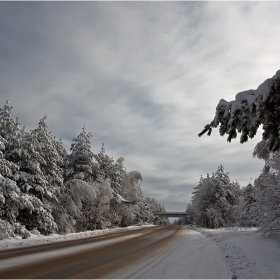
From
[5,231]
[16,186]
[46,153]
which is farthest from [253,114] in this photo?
[46,153]

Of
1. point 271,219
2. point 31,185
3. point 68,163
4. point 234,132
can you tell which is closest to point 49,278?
point 234,132

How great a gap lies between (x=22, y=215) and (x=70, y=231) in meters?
6.83

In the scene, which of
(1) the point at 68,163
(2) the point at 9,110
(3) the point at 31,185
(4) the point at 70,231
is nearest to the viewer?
(2) the point at 9,110

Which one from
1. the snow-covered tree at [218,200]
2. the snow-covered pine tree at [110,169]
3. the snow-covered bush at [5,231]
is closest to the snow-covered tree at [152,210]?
the snow-covered tree at [218,200]

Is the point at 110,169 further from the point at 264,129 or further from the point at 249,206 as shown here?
the point at 264,129

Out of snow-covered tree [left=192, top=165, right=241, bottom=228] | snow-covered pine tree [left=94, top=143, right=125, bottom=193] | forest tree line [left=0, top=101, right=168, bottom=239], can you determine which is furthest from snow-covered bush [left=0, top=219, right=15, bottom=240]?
snow-covered tree [left=192, top=165, right=241, bottom=228]

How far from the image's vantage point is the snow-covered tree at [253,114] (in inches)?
215

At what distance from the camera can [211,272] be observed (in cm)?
786

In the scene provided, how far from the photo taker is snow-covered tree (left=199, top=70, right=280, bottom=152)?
5453 mm

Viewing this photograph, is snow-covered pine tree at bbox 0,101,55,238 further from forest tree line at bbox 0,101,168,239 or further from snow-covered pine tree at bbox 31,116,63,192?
snow-covered pine tree at bbox 31,116,63,192

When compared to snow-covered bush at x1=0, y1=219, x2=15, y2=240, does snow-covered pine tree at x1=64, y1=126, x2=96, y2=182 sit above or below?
above

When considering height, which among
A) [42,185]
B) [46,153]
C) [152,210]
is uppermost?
[46,153]

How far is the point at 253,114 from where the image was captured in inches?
235

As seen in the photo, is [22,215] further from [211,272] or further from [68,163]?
[211,272]
